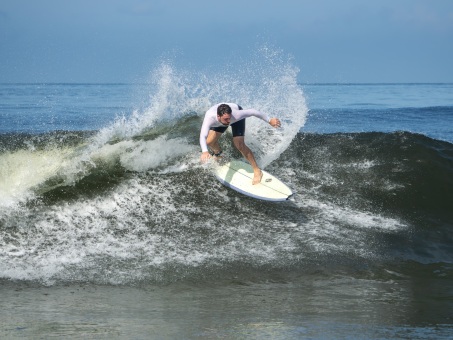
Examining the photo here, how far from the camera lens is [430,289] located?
651 centimetres

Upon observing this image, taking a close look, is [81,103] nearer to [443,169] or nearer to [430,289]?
[443,169]

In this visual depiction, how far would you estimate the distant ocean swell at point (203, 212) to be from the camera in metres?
7.28

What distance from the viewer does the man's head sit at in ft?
29.3

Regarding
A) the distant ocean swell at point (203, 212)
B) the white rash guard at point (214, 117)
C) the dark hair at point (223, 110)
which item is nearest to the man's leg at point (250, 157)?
the white rash guard at point (214, 117)

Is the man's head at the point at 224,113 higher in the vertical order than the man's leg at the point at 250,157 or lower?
higher

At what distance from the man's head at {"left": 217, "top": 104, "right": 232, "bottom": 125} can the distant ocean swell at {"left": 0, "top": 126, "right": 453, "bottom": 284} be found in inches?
55.5

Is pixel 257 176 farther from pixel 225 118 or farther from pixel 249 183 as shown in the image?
pixel 225 118

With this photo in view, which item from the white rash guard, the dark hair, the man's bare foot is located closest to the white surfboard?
the man's bare foot

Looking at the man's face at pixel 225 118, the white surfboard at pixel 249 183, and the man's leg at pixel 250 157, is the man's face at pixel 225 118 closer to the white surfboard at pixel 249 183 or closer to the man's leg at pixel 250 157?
the man's leg at pixel 250 157

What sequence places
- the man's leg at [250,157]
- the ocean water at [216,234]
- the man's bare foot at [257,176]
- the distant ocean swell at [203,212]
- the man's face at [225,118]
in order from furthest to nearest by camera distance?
the man's leg at [250,157]
the man's bare foot at [257,176]
the man's face at [225,118]
the distant ocean swell at [203,212]
the ocean water at [216,234]

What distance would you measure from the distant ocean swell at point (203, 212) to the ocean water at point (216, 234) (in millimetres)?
34

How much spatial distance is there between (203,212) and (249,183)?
0.94 meters

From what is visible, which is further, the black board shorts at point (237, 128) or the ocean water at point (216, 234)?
the black board shorts at point (237, 128)

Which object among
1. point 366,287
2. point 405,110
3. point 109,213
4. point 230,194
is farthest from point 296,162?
point 405,110
